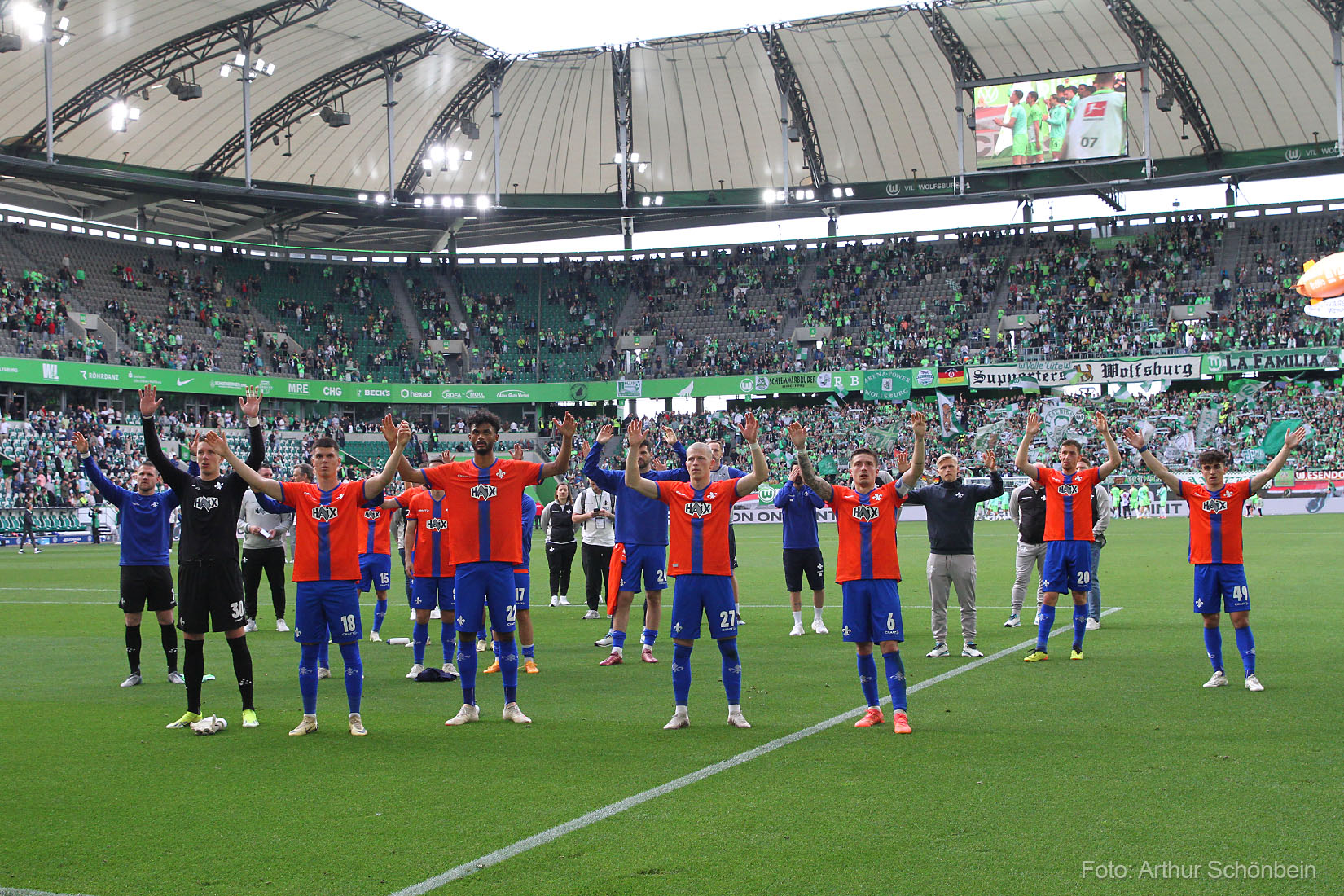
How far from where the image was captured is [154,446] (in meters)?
8.63

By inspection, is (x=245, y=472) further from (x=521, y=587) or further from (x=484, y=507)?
(x=521, y=587)

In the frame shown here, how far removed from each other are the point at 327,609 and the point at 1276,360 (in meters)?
47.8

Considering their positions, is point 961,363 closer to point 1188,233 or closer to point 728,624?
point 1188,233

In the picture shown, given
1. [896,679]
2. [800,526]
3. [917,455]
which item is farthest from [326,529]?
[800,526]

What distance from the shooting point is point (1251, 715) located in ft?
27.5

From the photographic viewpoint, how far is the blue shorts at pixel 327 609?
845cm

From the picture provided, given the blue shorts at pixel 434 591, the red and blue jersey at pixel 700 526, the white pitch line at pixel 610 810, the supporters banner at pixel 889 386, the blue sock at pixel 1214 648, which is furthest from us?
the supporters banner at pixel 889 386

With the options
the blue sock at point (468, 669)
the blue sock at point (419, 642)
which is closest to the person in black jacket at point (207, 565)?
the blue sock at point (468, 669)

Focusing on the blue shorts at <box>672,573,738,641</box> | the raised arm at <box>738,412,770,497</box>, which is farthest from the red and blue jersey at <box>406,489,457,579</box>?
the raised arm at <box>738,412,770,497</box>

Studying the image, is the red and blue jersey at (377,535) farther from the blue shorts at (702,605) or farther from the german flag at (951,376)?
the german flag at (951,376)

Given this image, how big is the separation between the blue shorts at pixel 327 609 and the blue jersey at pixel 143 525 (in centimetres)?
280

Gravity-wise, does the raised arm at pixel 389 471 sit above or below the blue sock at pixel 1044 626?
above

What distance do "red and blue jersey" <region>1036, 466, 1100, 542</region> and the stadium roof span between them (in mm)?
37353

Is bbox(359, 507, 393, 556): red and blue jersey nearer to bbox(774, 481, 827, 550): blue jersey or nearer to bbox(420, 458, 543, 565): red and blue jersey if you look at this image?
bbox(420, 458, 543, 565): red and blue jersey
